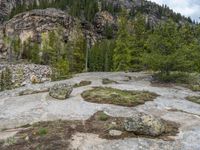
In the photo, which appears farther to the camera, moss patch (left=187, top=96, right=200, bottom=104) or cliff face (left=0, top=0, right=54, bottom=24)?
cliff face (left=0, top=0, right=54, bottom=24)

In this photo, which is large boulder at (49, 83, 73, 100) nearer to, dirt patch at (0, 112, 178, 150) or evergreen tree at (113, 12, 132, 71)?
dirt patch at (0, 112, 178, 150)

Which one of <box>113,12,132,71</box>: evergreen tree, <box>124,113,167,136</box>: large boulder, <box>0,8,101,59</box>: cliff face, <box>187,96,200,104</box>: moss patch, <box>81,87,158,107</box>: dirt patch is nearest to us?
<box>124,113,167,136</box>: large boulder

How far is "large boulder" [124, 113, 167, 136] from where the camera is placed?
66.6ft

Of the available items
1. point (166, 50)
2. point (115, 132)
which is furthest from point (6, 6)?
point (115, 132)

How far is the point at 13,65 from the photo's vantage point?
109 meters

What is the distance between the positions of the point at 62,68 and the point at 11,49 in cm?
5546

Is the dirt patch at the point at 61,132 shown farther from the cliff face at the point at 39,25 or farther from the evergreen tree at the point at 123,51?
the cliff face at the point at 39,25

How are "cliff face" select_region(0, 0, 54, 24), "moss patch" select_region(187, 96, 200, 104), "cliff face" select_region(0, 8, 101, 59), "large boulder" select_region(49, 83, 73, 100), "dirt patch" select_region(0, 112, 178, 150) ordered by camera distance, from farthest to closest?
"cliff face" select_region(0, 0, 54, 24) < "cliff face" select_region(0, 8, 101, 59) < "moss patch" select_region(187, 96, 200, 104) < "large boulder" select_region(49, 83, 73, 100) < "dirt patch" select_region(0, 112, 178, 150)

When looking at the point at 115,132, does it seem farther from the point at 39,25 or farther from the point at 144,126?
the point at 39,25

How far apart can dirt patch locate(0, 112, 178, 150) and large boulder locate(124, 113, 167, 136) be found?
290mm

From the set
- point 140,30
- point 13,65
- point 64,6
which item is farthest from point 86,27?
point 140,30

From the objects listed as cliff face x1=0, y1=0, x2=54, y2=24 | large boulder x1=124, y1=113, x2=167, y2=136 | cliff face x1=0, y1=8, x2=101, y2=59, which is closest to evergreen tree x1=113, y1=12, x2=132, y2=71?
large boulder x1=124, y1=113, x2=167, y2=136

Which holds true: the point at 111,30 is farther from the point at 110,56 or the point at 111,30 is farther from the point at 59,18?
the point at 110,56

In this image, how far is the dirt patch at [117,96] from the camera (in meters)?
29.4
